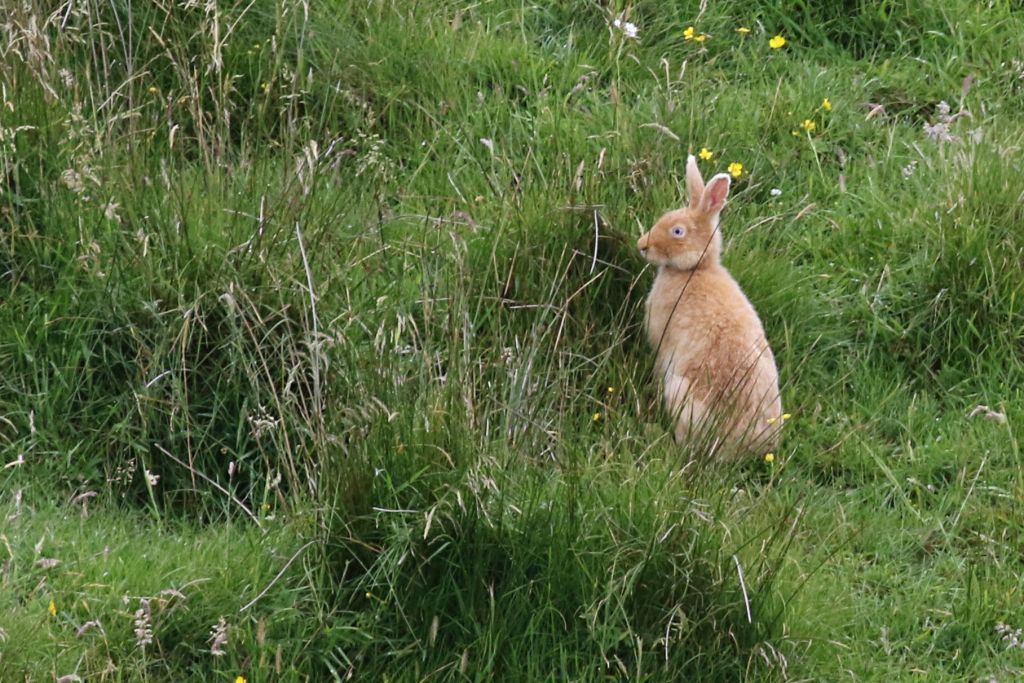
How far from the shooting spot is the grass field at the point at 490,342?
14.0 feet

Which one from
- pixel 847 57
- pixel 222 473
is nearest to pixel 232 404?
pixel 222 473

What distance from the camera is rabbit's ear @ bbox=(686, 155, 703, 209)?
18.6 ft

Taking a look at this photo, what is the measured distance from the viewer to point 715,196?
18.6ft

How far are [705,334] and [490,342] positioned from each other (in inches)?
27.9

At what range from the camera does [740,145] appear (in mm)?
6461

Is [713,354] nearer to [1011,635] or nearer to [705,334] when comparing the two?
[705,334]

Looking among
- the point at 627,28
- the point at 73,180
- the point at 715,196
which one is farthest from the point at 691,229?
the point at 73,180

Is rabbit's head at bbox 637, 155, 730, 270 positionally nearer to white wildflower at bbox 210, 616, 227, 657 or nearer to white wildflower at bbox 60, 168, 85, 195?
white wildflower at bbox 60, 168, 85, 195

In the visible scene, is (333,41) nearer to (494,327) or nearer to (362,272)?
(362,272)

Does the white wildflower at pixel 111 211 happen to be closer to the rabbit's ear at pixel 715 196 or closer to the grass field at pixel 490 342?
the grass field at pixel 490 342

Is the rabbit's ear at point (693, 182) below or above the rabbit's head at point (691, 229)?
above

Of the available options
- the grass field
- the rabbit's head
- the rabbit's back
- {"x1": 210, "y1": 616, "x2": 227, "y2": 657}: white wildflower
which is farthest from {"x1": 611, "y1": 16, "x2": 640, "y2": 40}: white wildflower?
{"x1": 210, "y1": 616, "x2": 227, "y2": 657}: white wildflower

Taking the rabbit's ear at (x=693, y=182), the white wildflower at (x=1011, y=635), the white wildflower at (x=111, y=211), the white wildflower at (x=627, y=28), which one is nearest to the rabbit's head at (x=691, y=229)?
the rabbit's ear at (x=693, y=182)

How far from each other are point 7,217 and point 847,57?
3589mm
